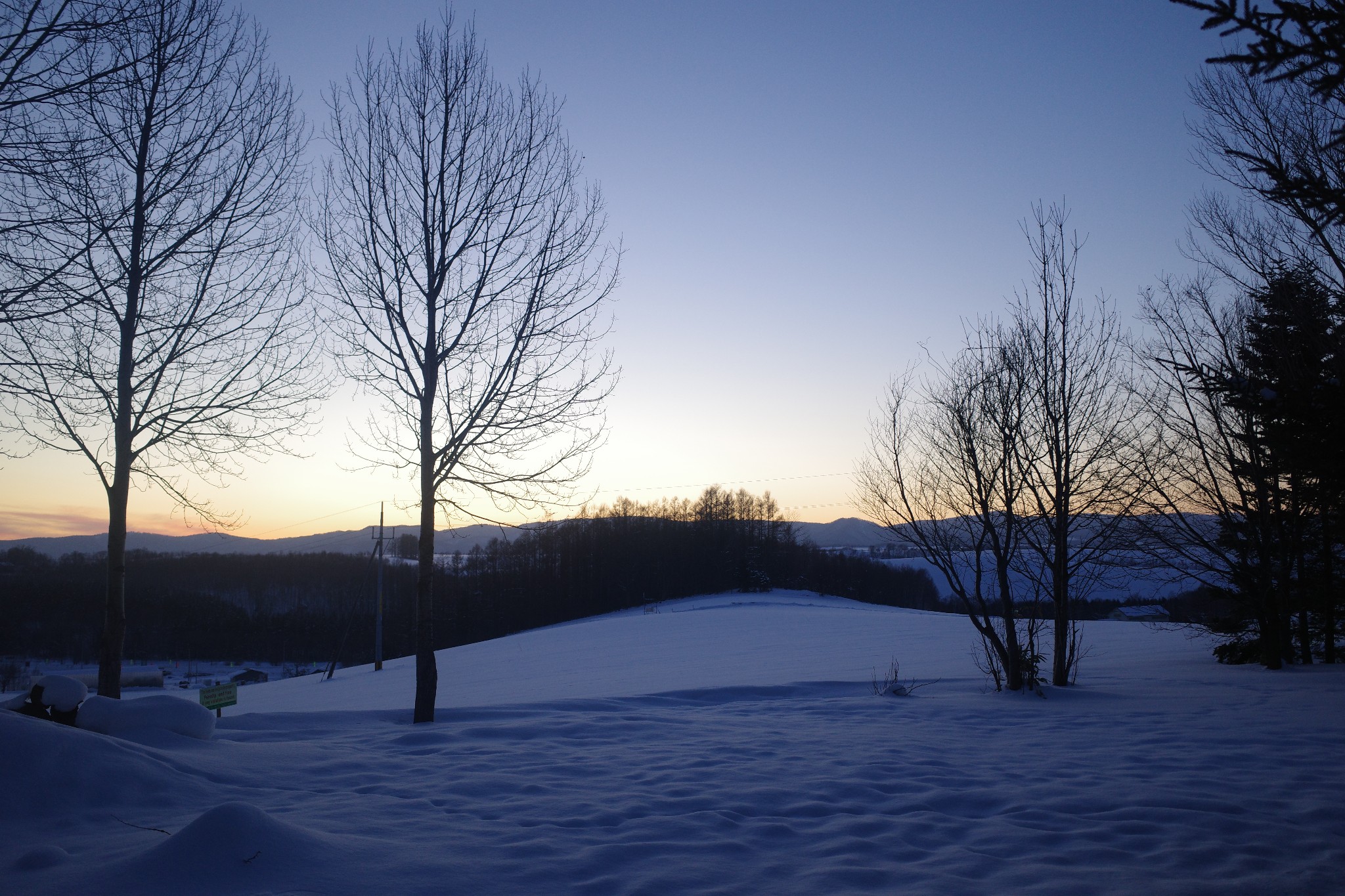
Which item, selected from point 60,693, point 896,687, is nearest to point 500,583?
point 896,687

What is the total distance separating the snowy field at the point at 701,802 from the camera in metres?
2.91

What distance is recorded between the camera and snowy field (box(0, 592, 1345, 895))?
2.91m

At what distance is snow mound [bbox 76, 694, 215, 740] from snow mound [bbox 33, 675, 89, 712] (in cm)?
21

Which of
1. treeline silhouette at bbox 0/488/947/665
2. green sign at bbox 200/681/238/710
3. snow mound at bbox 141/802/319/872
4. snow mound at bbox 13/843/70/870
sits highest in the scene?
snow mound at bbox 141/802/319/872

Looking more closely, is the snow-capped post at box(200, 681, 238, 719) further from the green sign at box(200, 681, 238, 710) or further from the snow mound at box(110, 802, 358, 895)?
the snow mound at box(110, 802, 358, 895)

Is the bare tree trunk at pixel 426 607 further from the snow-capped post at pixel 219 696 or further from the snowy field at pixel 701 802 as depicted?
the snow-capped post at pixel 219 696

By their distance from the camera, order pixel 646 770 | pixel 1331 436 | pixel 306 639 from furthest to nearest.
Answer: pixel 306 639 < pixel 646 770 < pixel 1331 436

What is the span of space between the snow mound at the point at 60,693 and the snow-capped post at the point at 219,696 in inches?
47.9

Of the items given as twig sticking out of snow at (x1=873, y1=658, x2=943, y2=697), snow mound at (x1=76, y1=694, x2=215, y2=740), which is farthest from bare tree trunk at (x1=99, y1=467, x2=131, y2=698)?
twig sticking out of snow at (x1=873, y1=658, x2=943, y2=697)

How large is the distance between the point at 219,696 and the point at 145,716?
2094mm

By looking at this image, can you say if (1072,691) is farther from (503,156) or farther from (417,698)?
(503,156)

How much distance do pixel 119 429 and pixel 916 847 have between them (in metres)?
8.62

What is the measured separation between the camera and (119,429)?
766cm

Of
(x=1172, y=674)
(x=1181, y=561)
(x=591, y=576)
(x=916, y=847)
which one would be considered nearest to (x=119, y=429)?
(x=916, y=847)
